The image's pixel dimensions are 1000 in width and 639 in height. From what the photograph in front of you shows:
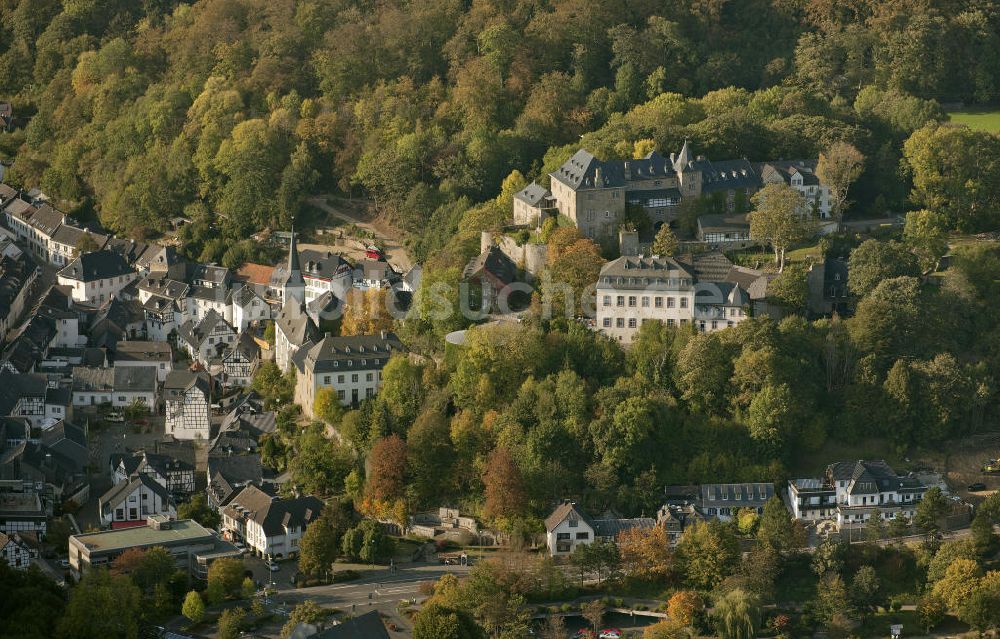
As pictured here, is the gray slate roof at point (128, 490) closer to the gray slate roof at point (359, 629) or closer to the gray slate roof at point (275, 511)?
the gray slate roof at point (275, 511)

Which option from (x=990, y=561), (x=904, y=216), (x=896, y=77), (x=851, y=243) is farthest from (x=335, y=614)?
(x=896, y=77)

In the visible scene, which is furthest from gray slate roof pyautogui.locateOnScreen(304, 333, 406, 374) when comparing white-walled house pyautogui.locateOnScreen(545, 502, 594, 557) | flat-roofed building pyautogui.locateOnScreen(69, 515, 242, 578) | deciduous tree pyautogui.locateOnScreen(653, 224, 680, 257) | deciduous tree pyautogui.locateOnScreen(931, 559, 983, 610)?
deciduous tree pyautogui.locateOnScreen(931, 559, 983, 610)

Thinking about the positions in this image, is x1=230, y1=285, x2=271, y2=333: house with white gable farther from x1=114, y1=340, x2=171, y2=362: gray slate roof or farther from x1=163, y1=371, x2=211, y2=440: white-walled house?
x1=163, y1=371, x2=211, y2=440: white-walled house

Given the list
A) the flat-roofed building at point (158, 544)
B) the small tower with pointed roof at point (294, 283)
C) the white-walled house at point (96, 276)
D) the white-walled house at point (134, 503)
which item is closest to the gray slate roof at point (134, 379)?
the small tower with pointed roof at point (294, 283)

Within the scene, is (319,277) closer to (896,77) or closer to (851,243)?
(851,243)

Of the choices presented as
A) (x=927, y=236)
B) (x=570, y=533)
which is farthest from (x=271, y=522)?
(x=927, y=236)

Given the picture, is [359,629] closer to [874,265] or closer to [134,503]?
[134,503]
